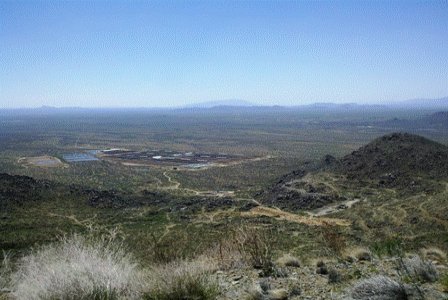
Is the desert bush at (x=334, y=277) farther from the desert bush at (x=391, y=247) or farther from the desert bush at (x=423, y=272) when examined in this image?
the desert bush at (x=423, y=272)

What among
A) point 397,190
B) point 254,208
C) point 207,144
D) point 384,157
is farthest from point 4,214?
point 207,144

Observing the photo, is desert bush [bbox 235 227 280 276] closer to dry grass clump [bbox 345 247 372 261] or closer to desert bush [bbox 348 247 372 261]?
dry grass clump [bbox 345 247 372 261]

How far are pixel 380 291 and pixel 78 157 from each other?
110833 mm

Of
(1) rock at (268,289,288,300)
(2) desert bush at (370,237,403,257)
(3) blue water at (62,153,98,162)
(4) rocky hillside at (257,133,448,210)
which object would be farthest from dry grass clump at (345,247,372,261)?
(3) blue water at (62,153,98,162)

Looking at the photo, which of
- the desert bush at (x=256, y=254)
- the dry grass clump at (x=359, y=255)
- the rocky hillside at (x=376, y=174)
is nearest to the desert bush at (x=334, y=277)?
Answer: the desert bush at (x=256, y=254)

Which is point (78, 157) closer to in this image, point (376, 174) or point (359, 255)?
point (376, 174)

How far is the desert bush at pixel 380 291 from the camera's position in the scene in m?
6.93

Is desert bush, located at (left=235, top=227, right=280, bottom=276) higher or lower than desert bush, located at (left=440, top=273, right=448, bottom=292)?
lower

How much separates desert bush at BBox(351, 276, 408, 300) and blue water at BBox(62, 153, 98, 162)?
337 feet

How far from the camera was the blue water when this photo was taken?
105625 mm

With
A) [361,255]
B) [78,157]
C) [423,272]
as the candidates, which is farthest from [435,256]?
[78,157]

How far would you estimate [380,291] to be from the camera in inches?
277

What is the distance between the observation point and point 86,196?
4872 centimetres

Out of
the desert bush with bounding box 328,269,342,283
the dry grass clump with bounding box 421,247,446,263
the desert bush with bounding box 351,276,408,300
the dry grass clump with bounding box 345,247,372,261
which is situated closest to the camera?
the desert bush with bounding box 351,276,408,300
